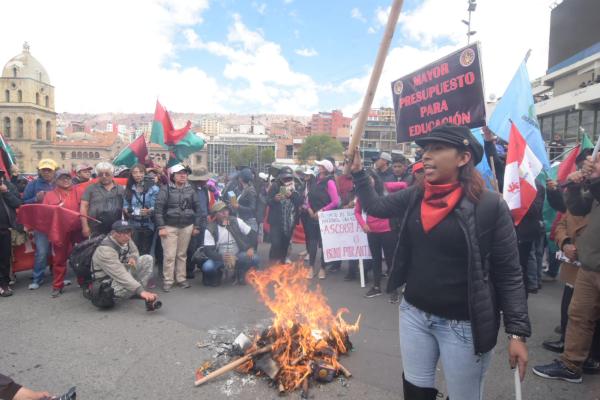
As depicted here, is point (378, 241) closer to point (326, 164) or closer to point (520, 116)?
point (326, 164)

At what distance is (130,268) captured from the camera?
18.6 ft

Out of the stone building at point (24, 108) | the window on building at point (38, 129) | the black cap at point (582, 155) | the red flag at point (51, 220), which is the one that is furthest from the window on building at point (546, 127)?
the window on building at point (38, 129)

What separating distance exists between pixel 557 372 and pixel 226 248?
4915 mm

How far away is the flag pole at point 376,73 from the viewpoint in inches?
96.5

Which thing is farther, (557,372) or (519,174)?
(519,174)

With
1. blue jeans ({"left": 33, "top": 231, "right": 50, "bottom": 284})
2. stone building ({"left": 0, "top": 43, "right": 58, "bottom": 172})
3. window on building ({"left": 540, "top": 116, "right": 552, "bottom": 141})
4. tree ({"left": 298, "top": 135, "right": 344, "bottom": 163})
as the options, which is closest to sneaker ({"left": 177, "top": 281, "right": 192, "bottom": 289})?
blue jeans ({"left": 33, "top": 231, "right": 50, "bottom": 284})

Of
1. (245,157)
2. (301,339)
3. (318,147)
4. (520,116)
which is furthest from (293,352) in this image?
(245,157)

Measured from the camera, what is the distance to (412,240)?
92.4 inches

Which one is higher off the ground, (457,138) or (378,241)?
(457,138)

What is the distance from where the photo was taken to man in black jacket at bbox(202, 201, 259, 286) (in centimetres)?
662

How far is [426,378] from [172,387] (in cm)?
233

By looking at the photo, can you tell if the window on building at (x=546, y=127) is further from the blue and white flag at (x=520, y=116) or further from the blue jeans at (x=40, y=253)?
the blue jeans at (x=40, y=253)

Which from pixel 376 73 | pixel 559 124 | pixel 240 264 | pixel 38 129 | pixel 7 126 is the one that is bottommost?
pixel 240 264

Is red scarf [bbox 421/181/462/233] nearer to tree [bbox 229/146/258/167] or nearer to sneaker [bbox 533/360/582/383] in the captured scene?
sneaker [bbox 533/360/582/383]
